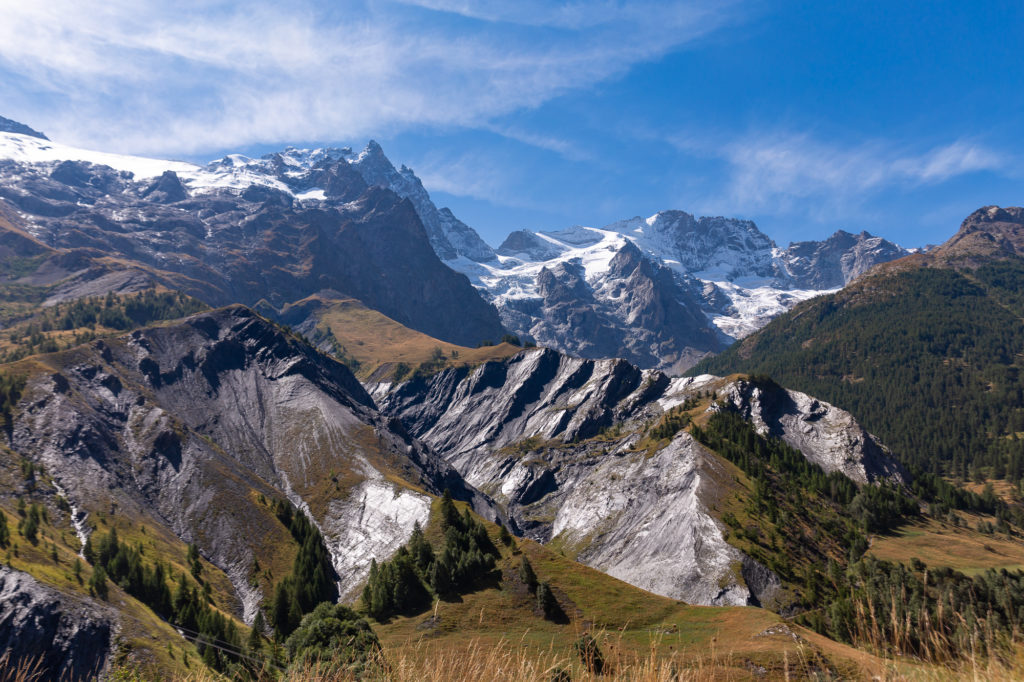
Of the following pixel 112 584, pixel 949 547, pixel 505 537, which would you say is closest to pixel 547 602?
pixel 505 537

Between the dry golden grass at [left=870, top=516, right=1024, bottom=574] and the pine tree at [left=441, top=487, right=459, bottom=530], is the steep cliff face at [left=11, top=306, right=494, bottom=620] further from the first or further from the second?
the dry golden grass at [left=870, top=516, right=1024, bottom=574]

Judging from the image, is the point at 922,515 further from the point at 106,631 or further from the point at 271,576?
the point at 106,631

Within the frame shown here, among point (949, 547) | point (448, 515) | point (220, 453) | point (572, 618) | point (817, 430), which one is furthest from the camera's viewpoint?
point (817, 430)

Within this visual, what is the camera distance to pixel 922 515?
439 feet

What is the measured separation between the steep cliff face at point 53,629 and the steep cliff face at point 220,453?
3855cm

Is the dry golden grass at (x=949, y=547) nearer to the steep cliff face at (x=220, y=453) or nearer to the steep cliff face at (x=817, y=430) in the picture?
the steep cliff face at (x=817, y=430)

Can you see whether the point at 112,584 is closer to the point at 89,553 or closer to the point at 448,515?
the point at 89,553

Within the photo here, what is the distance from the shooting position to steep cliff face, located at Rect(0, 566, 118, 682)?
60.9 meters

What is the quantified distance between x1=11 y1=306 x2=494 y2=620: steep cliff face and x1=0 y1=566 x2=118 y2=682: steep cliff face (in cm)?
3855

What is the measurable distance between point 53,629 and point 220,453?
3552 inches

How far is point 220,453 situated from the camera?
490ft

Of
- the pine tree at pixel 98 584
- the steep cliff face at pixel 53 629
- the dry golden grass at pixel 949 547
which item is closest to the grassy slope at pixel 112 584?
the pine tree at pixel 98 584

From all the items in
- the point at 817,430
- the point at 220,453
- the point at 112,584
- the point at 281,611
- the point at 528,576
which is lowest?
the point at 281,611

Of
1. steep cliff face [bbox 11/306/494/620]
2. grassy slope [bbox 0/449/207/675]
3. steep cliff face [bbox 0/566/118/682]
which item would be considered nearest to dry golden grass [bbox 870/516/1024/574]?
steep cliff face [bbox 11/306/494/620]
